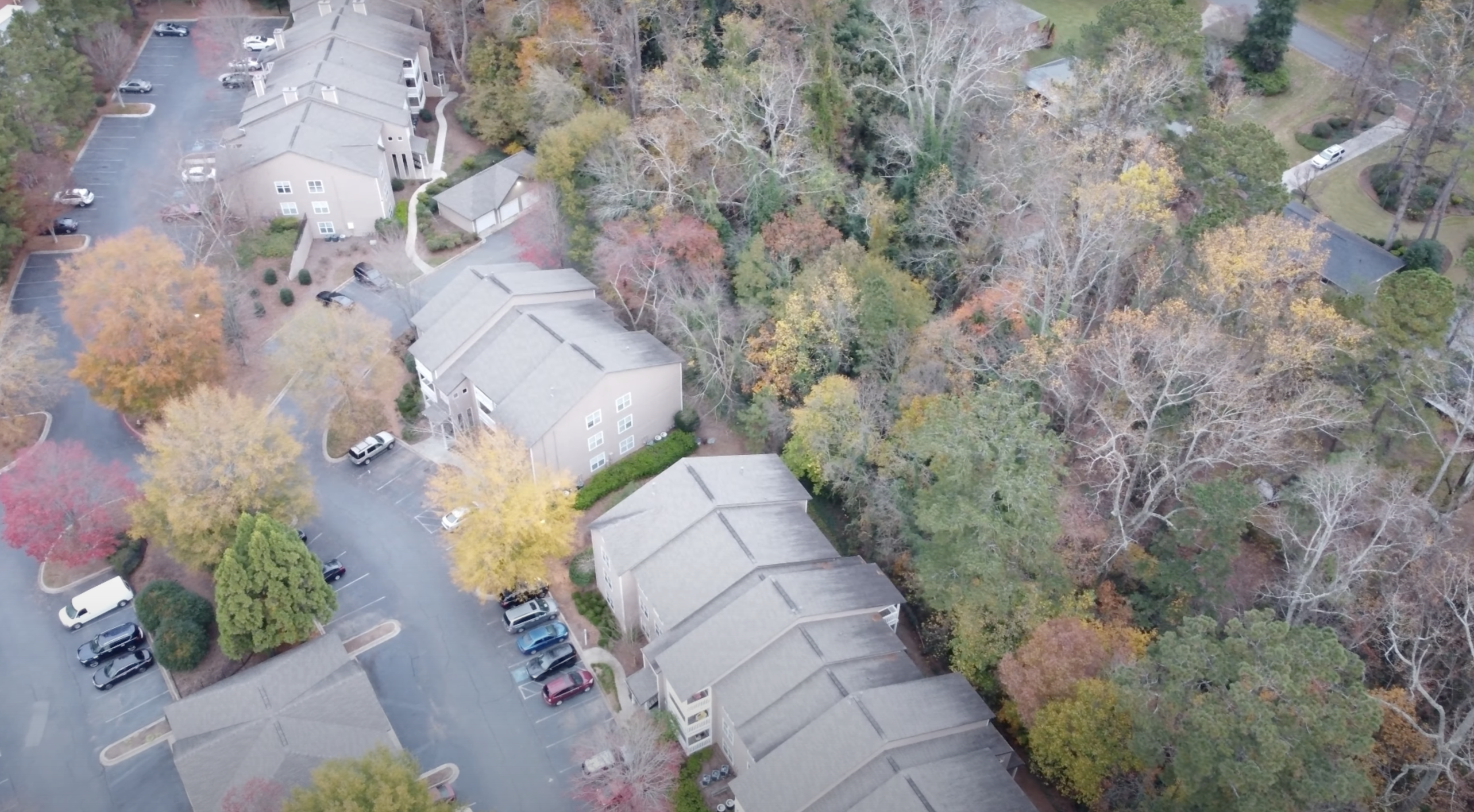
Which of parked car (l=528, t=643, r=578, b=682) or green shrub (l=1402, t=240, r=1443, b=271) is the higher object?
green shrub (l=1402, t=240, r=1443, b=271)

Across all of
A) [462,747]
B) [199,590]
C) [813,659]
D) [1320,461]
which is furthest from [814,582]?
[199,590]

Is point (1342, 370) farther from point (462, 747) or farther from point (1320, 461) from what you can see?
point (462, 747)

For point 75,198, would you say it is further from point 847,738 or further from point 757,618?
point 847,738

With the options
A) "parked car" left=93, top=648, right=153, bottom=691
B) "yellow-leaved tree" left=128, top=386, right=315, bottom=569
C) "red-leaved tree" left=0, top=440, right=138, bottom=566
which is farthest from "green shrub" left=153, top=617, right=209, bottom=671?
"red-leaved tree" left=0, top=440, right=138, bottom=566

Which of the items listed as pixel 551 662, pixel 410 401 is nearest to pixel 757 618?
pixel 551 662

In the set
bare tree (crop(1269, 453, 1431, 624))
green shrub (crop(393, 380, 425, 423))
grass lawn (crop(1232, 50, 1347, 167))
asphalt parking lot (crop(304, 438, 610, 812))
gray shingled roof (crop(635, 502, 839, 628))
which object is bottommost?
asphalt parking lot (crop(304, 438, 610, 812))

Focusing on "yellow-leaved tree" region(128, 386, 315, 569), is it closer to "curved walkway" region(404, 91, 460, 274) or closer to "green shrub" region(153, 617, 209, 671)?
"green shrub" region(153, 617, 209, 671)
